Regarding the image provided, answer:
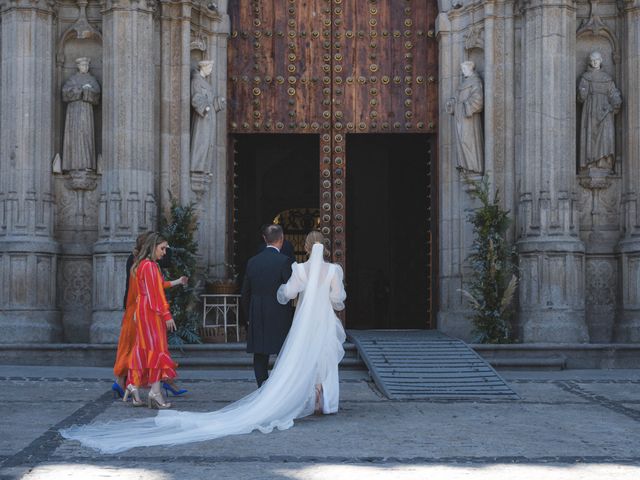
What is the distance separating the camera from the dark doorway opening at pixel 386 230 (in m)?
24.0

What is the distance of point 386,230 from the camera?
2567cm

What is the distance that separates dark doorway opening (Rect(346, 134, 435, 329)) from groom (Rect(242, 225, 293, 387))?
12.7 meters

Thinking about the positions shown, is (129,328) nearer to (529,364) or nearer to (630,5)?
(529,364)

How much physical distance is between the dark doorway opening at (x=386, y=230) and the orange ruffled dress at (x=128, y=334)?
1266 centimetres

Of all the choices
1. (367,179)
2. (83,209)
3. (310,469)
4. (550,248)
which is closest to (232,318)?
(83,209)

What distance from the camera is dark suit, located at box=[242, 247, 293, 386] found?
33.8ft

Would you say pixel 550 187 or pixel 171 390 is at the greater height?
pixel 550 187

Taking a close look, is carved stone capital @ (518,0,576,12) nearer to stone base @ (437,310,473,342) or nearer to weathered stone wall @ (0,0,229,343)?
stone base @ (437,310,473,342)

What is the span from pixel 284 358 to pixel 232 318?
20.7 ft

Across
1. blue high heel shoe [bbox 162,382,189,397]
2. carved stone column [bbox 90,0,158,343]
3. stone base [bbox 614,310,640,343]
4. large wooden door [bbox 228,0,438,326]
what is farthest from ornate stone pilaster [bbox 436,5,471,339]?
Answer: blue high heel shoe [bbox 162,382,189,397]

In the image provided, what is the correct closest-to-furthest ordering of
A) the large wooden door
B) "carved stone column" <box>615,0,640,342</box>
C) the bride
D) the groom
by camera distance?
the bride
the groom
"carved stone column" <box>615,0,640,342</box>
the large wooden door

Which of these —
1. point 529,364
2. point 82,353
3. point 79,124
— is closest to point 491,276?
point 529,364

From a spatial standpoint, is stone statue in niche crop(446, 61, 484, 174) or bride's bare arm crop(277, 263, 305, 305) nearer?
bride's bare arm crop(277, 263, 305, 305)

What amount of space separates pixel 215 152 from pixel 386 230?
385 inches
